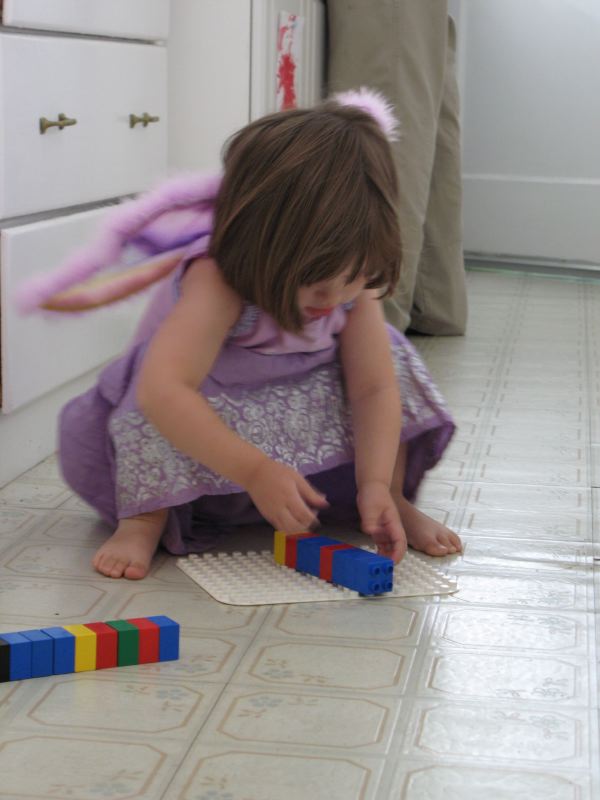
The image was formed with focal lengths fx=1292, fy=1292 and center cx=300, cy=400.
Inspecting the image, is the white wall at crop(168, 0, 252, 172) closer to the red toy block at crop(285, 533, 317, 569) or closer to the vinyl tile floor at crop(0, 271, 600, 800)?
the vinyl tile floor at crop(0, 271, 600, 800)

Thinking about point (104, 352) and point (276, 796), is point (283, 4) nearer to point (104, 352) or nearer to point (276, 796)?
point (104, 352)

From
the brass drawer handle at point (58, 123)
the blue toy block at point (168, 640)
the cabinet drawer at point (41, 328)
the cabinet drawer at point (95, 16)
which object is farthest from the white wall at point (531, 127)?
the blue toy block at point (168, 640)

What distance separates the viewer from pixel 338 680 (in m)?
1.00

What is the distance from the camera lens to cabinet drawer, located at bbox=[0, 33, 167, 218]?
1.44m

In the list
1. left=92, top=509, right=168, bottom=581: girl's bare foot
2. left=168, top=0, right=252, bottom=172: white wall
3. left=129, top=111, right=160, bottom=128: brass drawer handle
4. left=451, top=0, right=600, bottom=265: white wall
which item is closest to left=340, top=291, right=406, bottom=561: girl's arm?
left=92, top=509, right=168, bottom=581: girl's bare foot

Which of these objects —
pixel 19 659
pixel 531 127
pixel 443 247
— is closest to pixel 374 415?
pixel 19 659

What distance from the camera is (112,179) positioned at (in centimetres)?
177

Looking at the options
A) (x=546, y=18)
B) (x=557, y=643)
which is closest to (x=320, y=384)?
(x=557, y=643)

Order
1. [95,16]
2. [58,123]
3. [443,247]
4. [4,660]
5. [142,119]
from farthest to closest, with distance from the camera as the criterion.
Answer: [443,247]
[142,119]
[95,16]
[58,123]
[4,660]

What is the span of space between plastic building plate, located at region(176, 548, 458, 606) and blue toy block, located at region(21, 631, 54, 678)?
0.22 meters

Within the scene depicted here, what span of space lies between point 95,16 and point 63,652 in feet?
3.15

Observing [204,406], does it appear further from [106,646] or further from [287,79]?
[287,79]

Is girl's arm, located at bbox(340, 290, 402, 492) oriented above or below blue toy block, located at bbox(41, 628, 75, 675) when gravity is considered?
above

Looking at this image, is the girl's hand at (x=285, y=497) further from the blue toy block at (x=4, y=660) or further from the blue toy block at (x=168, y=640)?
the blue toy block at (x=4, y=660)
